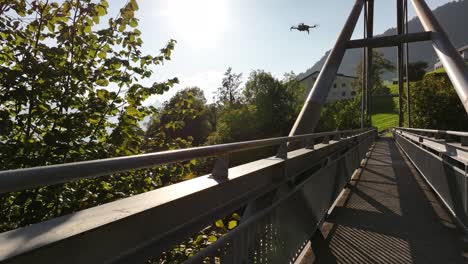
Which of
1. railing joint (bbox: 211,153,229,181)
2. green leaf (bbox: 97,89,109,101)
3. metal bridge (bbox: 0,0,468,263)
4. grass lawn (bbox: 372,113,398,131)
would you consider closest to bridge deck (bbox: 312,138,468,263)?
metal bridge (bbox: 0,0,468,263)

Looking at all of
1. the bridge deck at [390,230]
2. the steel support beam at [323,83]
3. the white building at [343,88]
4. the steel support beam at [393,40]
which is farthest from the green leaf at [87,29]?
the white building at [343,88]

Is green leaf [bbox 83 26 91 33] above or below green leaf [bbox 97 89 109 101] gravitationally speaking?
above

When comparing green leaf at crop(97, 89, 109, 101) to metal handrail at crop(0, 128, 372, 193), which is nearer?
metal handrail at crop(0, 128, 372, 193)

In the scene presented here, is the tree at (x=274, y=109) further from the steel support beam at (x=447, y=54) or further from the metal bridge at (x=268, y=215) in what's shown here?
the metal bridge at (x=268, y=215)

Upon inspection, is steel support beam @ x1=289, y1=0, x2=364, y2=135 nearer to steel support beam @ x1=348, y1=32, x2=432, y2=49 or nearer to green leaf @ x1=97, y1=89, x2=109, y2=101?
steel support beam @ x1=348, y1=32, x2=432, y2=49

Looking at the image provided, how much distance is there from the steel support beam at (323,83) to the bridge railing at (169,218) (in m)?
5.83

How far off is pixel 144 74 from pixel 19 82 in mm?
1466

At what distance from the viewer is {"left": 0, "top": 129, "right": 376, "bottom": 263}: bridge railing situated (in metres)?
1.26

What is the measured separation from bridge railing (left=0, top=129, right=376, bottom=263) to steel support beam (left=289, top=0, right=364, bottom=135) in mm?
5832

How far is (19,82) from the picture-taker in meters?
3.30

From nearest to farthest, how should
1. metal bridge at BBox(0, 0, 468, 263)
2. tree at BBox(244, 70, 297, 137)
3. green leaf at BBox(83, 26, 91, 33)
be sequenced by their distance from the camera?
1. metal bridge at BBox(0, 0, 468, 263)
2. green leaf at BBox(83, 26, 91, 33)
3. tree at BBox(244, 70, 297, 137)

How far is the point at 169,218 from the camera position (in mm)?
1939

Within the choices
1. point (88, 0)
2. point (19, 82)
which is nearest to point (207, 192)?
point (19, 82)

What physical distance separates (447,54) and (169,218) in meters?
14.6
